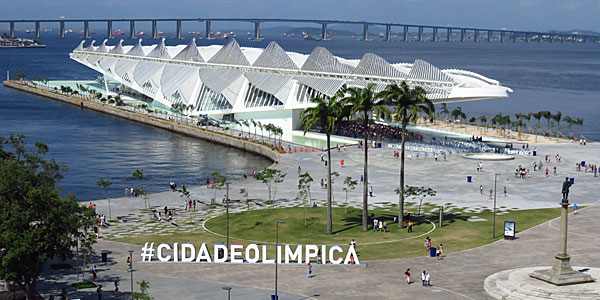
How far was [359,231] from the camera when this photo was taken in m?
71.8

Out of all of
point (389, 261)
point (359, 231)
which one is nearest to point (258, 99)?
point (359, 231)

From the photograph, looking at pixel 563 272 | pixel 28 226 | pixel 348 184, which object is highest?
pixel 348 184

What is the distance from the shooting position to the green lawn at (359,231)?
65688 mm

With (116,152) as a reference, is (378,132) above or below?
above

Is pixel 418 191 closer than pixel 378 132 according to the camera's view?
Yes

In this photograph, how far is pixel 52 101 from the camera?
193 meters

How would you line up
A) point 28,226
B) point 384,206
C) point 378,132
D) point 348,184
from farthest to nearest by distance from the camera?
1. point 378,132
2. point 348,184
3. point 384,206
4. point 28,226

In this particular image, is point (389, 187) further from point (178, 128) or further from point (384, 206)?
point (178, 128)

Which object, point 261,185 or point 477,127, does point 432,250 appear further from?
A: point 477,127

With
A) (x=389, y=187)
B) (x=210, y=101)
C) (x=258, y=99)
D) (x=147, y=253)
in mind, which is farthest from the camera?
(x=210, y=101)

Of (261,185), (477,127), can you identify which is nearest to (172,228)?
(261,185)

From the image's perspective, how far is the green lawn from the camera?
216 ft

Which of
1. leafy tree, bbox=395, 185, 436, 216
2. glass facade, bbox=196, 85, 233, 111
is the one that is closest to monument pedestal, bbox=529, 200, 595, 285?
leafy tree, bbox=395, 185, 436, 216

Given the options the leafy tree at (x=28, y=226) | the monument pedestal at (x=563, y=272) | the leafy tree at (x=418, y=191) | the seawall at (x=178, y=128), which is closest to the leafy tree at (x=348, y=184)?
the leafy tree at (x=418, y=191)
